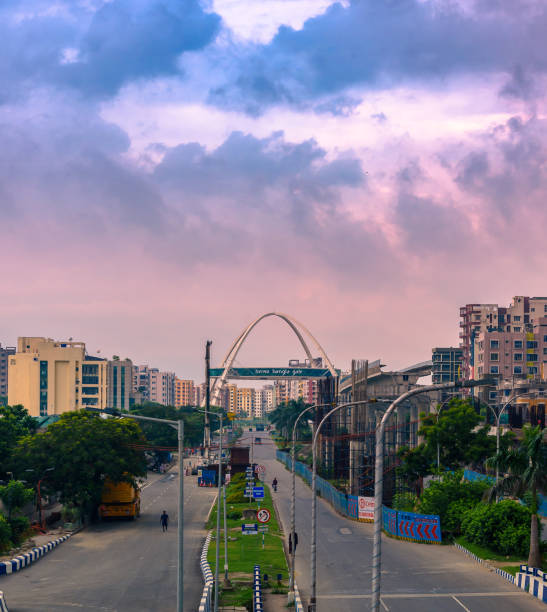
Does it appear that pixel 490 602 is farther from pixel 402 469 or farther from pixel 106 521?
pixel 106 521

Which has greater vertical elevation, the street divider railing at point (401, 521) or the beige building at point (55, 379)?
the beige building at point (55, 379)

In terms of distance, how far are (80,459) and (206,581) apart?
956 inches

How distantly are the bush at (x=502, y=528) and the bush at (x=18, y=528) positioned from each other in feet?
97.0

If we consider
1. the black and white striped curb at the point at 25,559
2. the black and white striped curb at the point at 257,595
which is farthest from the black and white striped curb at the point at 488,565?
the black and white striped curb at the point at 25,559

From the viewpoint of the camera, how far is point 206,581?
3831 cm

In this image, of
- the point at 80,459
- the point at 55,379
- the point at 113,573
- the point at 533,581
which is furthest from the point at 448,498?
the point at 55,379

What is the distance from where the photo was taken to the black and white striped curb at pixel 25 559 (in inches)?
1708

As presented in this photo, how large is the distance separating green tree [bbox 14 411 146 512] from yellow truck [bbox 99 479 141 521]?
3.26 ft

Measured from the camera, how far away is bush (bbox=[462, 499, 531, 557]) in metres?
45.6

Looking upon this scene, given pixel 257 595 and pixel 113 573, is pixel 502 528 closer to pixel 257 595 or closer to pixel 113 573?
pixel 257 595

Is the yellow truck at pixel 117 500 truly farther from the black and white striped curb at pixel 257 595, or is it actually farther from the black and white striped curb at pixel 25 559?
the black and white striped curb at pixel 257 595

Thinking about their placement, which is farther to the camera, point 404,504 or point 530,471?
point 404,504

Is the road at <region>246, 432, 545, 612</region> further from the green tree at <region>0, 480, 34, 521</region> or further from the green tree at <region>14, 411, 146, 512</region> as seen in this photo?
→ the green tree at <region>0, 480, 34, 521</region>

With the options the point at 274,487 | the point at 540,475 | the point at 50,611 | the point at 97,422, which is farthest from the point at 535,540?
the point at 274,487
